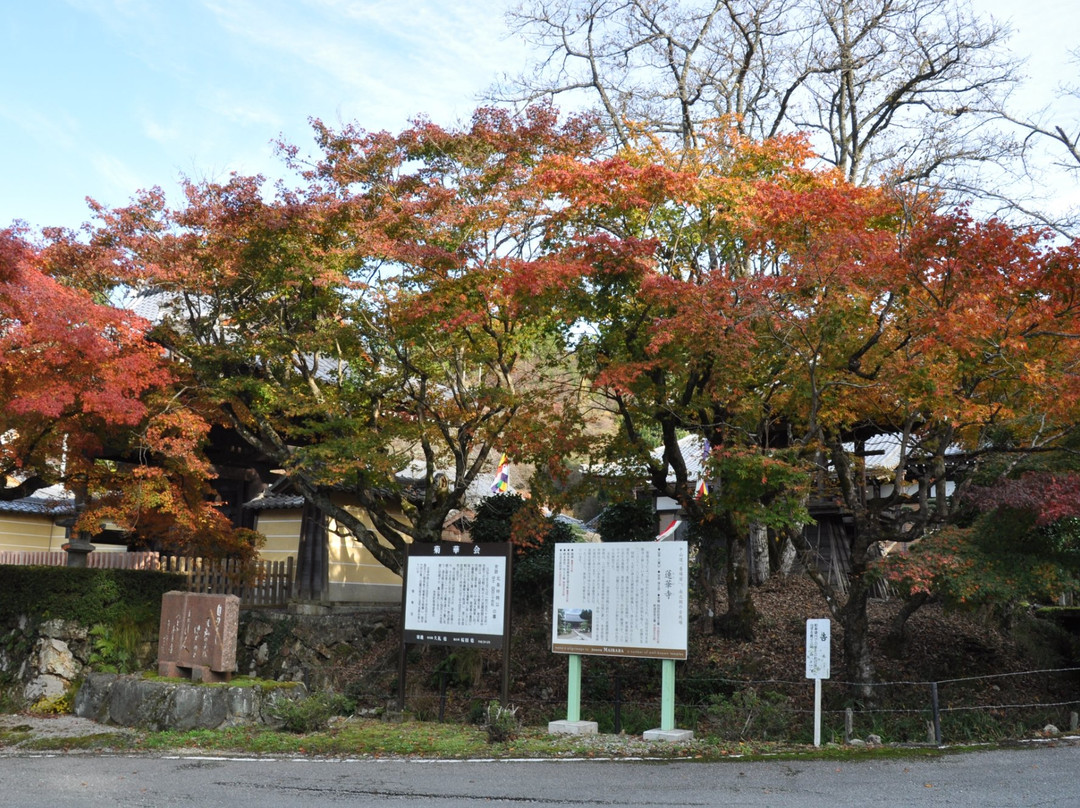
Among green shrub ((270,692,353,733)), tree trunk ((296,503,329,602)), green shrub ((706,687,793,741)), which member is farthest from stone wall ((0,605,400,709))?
green shrub ((706,687,793,741))

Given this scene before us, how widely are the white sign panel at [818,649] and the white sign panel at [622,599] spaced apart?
1.50m

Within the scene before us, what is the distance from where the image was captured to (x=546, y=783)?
8.78 meters

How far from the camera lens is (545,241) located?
48.2 feet

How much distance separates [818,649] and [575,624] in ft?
10.1

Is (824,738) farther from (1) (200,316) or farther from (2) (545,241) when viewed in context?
(1) (200,316)

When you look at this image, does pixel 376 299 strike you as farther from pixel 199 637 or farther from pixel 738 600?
pixel 738 600

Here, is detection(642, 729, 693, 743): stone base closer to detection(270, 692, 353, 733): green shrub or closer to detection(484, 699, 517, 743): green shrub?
detection(484, 699, 517, 743): green shrub

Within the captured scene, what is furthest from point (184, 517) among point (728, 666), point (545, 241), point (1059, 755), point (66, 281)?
point (1059, 755)

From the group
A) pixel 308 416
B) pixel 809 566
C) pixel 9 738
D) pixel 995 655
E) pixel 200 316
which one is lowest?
pixel 9 738

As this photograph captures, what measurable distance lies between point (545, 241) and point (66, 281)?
831 cm

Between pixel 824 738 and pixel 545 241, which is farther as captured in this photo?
pixel 545 241

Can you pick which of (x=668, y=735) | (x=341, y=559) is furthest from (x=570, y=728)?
(x=341, y=559)

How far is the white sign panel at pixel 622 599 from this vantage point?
11.4 metres

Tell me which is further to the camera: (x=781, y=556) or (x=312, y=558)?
(x=781, y=556)
